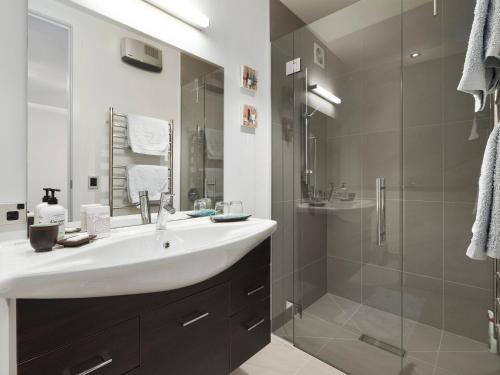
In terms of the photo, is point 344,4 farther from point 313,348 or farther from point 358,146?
point 313,348

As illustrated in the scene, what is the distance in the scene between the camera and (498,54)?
2.45ft

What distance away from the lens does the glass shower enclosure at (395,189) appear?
1445mm

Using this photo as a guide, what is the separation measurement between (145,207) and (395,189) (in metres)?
1.38

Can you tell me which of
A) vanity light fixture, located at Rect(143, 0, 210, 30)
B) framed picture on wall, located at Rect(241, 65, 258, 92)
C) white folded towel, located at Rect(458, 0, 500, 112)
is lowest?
white folded towel, located at Rect(458, 0, 500, 112)

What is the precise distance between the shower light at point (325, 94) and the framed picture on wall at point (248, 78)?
15.6 inches

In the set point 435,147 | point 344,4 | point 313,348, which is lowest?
point 313,348

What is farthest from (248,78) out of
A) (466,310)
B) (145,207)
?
(466,310)

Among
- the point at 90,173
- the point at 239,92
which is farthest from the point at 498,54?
the point at 90,173

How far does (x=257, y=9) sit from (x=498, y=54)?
1.61 m

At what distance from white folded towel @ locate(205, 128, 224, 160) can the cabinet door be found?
2.65ft

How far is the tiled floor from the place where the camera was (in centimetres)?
141

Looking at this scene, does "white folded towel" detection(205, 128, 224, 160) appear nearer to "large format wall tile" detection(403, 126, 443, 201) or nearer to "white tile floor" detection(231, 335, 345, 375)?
"large format wall tile" detection(403, 126, 443, 201)

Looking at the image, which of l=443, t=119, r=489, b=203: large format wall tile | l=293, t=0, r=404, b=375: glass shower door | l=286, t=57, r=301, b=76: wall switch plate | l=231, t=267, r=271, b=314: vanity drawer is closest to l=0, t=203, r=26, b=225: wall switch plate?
l=231, t=267, r=271, b=314: vanity drawer

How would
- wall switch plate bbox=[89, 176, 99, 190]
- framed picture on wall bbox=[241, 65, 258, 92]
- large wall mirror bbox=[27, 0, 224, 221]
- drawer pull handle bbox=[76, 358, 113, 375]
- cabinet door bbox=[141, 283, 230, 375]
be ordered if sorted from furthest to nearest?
framed picture on wall bbox=[241, 65, 258, 92] < wall switch plate bbox=[89, 176, 99, 190] < large wall mirror bbox=[27, 0, 224, 221] < cabinet door bbox=[141, 283, 230, 375] < drawer pull handle bbox=[76, 358, 113, 375]
